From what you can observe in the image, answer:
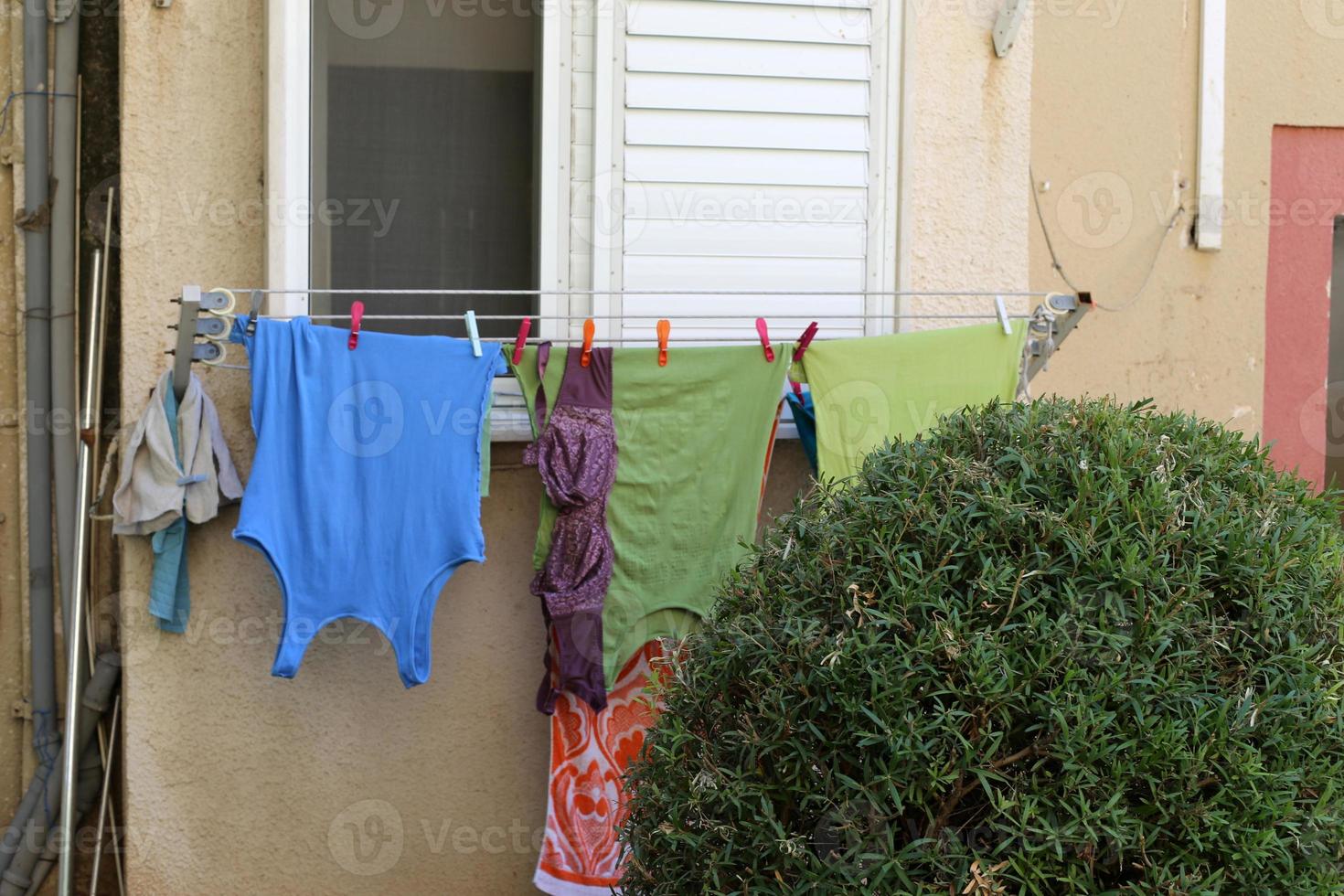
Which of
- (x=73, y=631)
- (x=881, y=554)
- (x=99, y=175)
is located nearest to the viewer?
(x=881, y=554)

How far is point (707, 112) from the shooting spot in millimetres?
4457

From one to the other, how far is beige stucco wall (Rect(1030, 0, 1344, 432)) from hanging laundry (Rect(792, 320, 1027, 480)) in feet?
3.86

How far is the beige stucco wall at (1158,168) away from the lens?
17.4ft

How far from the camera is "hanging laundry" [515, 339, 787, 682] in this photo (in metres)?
4.07

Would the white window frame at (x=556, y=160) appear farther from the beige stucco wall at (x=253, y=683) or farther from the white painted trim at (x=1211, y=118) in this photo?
the white painted trim at (x=1211, y=118)

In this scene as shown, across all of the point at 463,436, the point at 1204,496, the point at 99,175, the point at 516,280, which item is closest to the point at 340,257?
the point at 516,280

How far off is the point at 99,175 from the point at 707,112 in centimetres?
229

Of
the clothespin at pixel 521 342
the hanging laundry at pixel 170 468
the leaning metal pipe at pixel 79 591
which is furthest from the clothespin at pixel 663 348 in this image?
the leaning metal pipe at pixel 79 591

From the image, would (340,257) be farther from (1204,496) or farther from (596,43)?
(1204,496)

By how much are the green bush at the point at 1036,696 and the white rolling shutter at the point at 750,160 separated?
1969 mm

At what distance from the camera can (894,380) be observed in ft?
13.6

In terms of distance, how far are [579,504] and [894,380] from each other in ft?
3.35

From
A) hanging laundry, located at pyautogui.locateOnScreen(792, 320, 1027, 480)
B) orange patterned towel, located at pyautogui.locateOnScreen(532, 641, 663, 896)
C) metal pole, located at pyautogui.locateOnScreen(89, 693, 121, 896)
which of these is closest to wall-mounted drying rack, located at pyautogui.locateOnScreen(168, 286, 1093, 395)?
hanging laundry, located at pyautogui.locateOnScreen(792, 320, 1027, 480)

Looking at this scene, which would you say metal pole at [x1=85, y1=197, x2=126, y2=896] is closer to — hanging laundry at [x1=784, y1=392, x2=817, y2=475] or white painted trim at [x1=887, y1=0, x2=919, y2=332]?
hanging laundry at [x1=784, y1=392, x2=817, y2=475]
